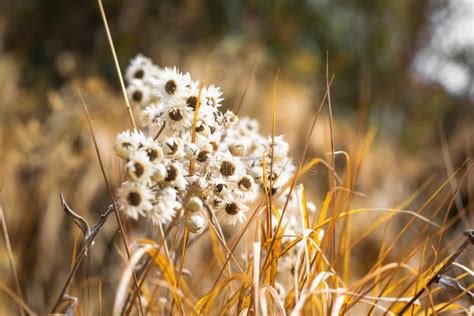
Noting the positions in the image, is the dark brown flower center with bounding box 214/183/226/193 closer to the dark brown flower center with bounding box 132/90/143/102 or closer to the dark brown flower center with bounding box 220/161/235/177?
the dark brown flower center with bounding box 220/161/235/177

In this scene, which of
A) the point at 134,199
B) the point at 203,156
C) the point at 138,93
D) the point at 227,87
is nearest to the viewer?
the point at 134,199

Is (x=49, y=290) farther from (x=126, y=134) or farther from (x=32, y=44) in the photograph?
(x=32, y=44)

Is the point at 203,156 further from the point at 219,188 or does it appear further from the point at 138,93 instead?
the point at 138,93

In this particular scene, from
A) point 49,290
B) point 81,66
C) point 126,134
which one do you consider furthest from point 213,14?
point 126,134

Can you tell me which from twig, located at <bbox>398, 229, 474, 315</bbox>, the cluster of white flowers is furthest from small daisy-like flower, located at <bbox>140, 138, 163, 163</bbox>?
twig, located at <bbox>398, 229, 474, 315</bbox>

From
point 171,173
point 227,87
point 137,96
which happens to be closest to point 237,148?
point 171,173

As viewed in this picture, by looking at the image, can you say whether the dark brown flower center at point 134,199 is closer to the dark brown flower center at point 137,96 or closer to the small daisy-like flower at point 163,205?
the small daisy-like flower at point 163,205
